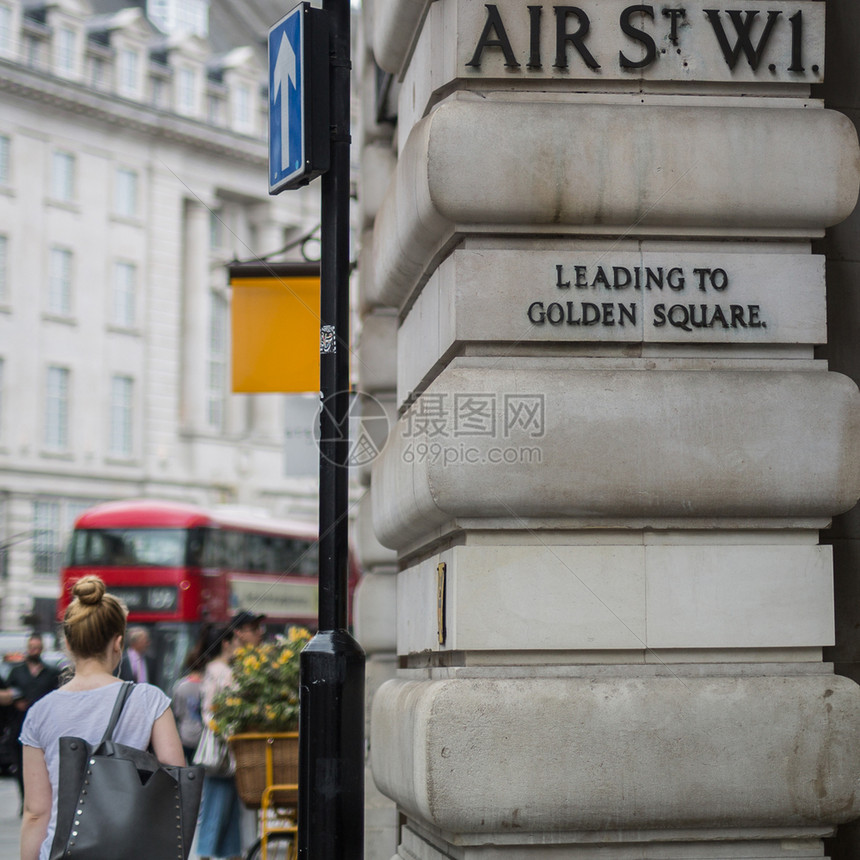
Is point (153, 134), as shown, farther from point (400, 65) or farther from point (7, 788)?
point (400, 65)

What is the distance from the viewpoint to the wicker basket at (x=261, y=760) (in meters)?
8.66

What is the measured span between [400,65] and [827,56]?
202 cm

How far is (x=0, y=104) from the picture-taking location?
52.8m

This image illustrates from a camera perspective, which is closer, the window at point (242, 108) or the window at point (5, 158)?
the window at point (5, 158)

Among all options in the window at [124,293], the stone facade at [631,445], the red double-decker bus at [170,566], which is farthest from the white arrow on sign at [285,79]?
the window at [124,293]

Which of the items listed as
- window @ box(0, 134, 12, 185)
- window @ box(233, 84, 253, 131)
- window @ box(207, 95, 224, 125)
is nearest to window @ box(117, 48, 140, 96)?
window @ box(207, 95, 224, 125)

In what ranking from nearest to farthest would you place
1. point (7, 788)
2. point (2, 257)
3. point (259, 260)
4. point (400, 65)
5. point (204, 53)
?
point (400, 65) → point (259, 260) → point (7, 788) → point (2, 257) → point (204, 53)

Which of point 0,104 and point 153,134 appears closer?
point 0,104

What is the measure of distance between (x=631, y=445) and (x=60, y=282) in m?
50.9

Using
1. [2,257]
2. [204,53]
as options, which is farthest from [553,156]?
[204,53]

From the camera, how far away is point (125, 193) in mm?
56844

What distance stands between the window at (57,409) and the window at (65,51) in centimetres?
1210

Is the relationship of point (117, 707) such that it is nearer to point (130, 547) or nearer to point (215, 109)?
point (130, 547)

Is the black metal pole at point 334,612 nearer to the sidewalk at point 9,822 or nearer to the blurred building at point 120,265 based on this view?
the sidewalk at point 9,822
